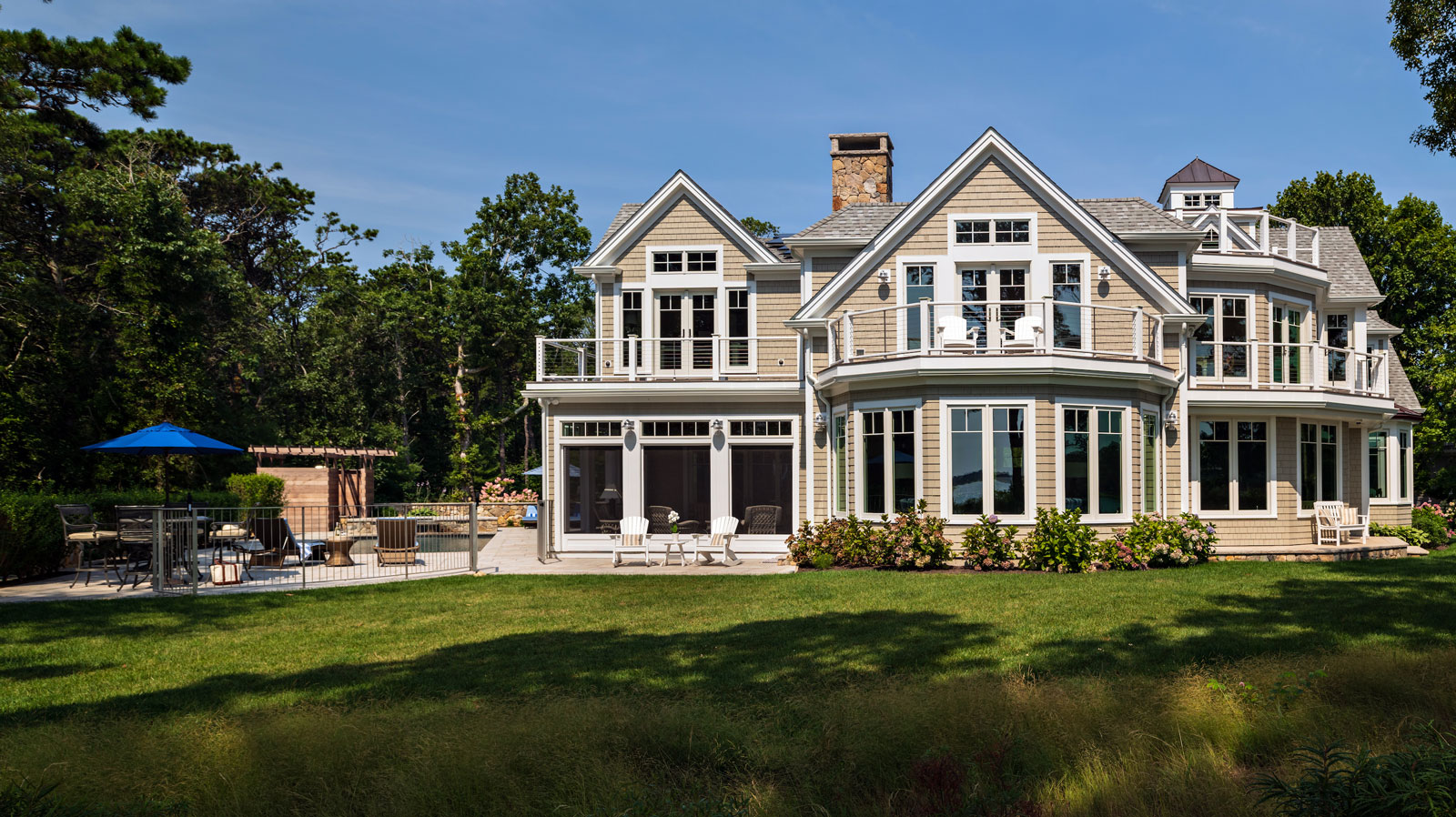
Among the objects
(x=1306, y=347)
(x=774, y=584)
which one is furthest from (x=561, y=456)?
(x=1306, y=347)

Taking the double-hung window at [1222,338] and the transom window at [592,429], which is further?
the transom window at [592,429]

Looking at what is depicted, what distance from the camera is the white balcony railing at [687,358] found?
20828mm

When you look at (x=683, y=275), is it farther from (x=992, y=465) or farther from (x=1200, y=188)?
(x=1200, y=188)

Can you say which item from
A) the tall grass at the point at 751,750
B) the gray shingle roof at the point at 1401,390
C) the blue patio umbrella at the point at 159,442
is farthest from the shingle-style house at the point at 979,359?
the tall grass at the point at 751,750

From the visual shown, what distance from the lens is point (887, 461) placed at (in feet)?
58.2

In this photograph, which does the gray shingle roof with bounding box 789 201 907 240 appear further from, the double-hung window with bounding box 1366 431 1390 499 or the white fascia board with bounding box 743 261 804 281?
the double-hung window with bounding box 1366 431 1390 499

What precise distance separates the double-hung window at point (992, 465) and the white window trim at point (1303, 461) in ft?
23.7

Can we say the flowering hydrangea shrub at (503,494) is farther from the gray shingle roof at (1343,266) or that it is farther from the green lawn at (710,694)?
the gray shingle roof at (1343,266)

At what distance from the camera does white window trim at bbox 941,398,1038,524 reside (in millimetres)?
16766

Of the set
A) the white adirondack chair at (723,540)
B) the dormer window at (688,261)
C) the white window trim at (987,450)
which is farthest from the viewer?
the dormer window at (688,261)

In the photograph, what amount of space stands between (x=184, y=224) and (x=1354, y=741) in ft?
94.2

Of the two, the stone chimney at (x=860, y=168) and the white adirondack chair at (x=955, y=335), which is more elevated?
the stone chimney at (x=860, y=168)

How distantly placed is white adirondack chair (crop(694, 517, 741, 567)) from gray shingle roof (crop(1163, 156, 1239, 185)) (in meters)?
17.5

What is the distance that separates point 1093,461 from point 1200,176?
50.3 feet
